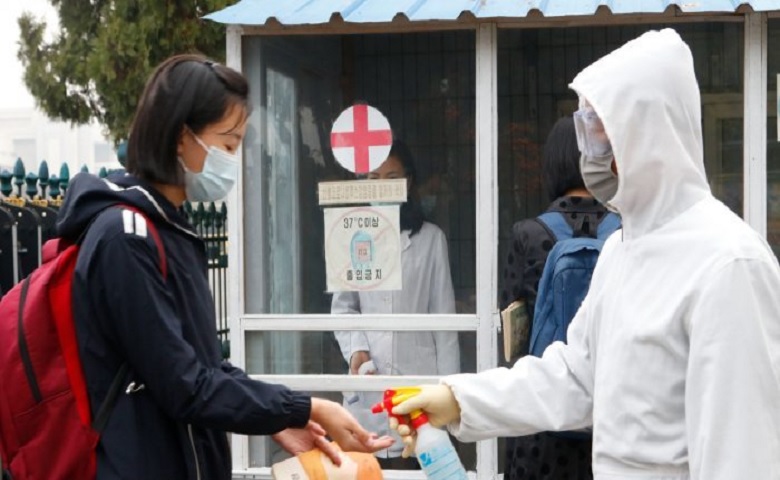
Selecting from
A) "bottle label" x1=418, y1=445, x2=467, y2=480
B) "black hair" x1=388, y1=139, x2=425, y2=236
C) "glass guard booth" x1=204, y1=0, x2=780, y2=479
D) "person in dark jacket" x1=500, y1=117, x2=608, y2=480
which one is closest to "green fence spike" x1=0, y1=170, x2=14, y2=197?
"glass guard booth" x1=204, y1=0, x2=780, y2=479

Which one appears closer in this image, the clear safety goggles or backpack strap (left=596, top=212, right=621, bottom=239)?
the clear safety goggles

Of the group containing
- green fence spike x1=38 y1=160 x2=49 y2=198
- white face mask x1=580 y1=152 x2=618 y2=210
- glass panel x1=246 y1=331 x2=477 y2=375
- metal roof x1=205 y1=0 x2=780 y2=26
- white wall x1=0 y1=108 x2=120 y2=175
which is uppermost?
white wall x1=0 y1=108 x2=120 y2=175

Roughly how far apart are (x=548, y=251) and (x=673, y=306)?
78.9 inches

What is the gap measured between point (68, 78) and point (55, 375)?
13039mm

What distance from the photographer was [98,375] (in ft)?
8.88

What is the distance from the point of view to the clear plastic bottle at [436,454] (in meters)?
2.85

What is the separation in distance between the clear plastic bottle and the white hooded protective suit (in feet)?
1.20

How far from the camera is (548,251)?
4.34 m

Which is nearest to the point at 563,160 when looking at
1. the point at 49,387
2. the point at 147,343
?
the point at 147,343

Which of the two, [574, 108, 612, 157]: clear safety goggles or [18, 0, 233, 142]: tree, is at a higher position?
[18, 0, 233, 142]: tree

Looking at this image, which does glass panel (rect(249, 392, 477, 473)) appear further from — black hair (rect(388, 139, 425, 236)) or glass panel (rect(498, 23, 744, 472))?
black hair (rect(388, 139, 425, 236))

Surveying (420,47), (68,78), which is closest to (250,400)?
(420,47)

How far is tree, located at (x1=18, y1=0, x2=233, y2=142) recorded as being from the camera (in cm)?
1350

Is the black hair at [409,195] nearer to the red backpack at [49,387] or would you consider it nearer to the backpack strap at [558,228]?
the backpack strap at [558,228]
